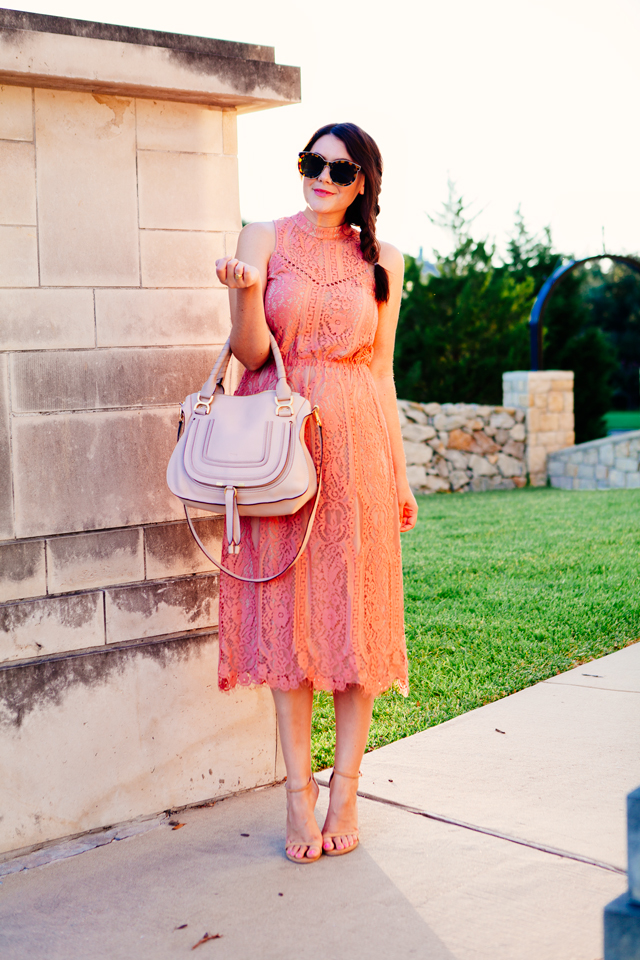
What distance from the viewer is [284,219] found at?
271 centimetres

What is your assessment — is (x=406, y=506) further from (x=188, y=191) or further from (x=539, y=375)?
(x=539, y=375)

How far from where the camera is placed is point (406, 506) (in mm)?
2900

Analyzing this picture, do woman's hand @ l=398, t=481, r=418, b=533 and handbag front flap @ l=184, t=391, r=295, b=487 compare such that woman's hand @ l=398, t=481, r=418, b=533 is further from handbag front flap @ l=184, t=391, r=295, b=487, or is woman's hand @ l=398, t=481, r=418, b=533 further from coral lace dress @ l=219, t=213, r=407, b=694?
handbag front flap @ l=184, t=391, r=295, b=487

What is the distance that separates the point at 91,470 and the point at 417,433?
1081 centimetres

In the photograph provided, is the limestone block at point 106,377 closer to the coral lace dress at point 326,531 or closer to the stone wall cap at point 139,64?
the coral lace dress at point 326,531

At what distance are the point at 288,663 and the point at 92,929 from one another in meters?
0.80

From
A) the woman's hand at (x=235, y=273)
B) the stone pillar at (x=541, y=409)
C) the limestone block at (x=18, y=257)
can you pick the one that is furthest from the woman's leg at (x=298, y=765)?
the stone pillar at (x=541, y=409)

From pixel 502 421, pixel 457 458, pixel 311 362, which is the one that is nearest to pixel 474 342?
pixel 502 421

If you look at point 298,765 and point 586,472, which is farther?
point 586,472

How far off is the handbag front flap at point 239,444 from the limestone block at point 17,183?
0.80m

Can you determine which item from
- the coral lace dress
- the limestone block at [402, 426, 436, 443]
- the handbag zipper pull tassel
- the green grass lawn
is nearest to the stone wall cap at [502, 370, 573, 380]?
the limestone block at [402, 426, 436, 443]

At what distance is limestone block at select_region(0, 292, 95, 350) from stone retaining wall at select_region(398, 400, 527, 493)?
1068cm

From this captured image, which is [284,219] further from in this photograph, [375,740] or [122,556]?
[375,740]

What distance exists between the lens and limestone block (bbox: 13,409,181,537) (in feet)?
8.97
